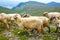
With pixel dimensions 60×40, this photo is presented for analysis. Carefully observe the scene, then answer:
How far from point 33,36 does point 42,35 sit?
0.96 meters

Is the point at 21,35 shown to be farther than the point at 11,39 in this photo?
Yes

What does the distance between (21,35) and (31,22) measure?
5.02ft

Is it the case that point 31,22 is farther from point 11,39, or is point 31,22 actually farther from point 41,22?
point 11,39

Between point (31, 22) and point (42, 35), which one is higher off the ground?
point (31, 22)

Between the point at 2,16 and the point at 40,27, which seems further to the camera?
the point at 2,16

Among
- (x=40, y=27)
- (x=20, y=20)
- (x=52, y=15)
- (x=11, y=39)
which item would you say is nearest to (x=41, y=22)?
(x=40, y=27)

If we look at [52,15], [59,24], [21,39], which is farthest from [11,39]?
[52,15]

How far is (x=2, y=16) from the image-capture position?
25.7 metres

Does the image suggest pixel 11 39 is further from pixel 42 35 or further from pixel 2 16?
pixel 2 16

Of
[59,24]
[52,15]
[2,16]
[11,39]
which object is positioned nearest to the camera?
[11,39]

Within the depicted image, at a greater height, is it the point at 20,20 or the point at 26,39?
the point at 20,20

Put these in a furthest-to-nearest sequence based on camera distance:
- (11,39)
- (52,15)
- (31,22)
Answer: (52,15) < (31,22) < (11,39)

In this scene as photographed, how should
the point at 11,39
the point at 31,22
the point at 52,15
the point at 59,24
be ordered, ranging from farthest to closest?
the point at 52,15, the point at 59,24, the point at 31,22, the point at 11,39

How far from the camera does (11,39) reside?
19.3 metres
